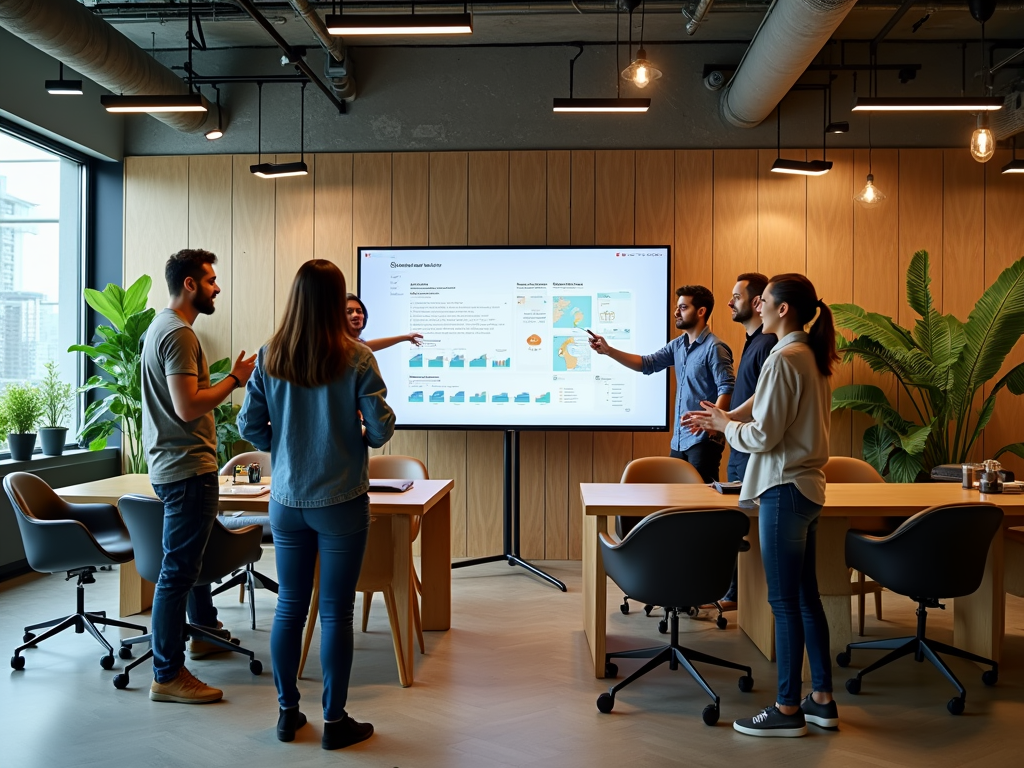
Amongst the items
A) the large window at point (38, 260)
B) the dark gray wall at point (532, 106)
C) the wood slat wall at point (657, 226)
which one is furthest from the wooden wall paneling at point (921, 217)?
the large window at point (38, 260)

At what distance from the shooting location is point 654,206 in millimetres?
6547

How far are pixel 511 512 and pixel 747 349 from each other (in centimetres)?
219

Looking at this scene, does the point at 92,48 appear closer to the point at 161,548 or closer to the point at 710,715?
the point at 161,548

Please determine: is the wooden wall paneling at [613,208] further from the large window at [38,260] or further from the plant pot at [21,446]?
the large window at [38,260]

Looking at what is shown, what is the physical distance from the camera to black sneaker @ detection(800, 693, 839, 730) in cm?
324

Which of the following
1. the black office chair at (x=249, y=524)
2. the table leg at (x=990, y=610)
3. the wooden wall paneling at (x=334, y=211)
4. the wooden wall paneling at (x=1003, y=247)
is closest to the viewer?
the table leg at (x=990, y=610)

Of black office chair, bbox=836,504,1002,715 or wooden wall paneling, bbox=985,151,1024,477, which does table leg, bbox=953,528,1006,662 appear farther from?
wooden wall paneling, bbox=985,151,1024,477

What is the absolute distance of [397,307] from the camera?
6195 mm

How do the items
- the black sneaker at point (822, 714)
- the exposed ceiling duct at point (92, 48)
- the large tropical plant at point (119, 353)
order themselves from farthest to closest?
1. the large tropical plant at point (119, 353)
2. the exposed ceiling duct at point (92, 48)
3. the black sneaker at point (822, 714)

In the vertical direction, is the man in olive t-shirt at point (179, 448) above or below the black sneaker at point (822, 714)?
above

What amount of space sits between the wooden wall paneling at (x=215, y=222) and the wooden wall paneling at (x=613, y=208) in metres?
2.98

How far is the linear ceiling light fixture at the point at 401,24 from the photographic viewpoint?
4.36 m

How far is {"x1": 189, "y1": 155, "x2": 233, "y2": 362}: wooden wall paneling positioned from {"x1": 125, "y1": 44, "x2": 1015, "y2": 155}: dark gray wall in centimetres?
37

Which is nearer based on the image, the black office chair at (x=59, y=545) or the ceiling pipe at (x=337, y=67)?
the black office chair at (x=59, y=545)
